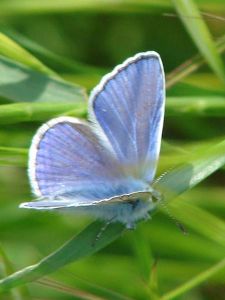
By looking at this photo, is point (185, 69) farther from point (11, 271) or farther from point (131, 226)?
point (11, 271)

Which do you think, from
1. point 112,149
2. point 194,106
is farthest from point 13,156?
point 194,106

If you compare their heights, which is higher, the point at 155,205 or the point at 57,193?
the point at 57,193

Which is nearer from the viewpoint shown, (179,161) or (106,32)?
(179,161)

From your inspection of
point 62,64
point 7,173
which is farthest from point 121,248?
point 62,64

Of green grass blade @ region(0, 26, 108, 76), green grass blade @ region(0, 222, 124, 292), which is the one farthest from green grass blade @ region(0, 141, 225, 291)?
green grass blade @ region(0, 26, 108, 76)

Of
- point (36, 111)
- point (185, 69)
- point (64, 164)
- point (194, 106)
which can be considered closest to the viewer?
point (64, 164)

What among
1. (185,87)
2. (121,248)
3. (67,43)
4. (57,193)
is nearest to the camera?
(57,193)

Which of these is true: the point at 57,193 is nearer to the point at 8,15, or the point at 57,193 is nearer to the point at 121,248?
the point at 121,248
